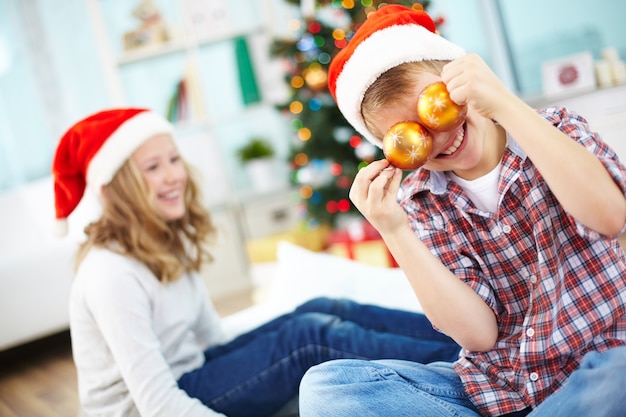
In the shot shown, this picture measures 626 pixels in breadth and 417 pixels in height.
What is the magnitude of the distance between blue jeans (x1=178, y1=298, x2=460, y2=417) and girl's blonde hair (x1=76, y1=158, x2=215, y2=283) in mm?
281

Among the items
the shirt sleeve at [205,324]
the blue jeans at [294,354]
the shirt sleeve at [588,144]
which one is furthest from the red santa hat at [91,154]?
the shirt sleeve at [588,144]

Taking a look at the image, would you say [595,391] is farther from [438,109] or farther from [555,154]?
[438,109]

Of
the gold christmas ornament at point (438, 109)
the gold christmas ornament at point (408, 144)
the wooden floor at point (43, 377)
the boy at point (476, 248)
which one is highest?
the gold christmas ornament at point (438, 109)

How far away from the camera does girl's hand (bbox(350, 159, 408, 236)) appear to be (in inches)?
43.1

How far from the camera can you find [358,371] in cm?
114

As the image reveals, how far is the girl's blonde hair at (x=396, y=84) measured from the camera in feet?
3.64

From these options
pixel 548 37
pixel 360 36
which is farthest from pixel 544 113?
pixel 548 37

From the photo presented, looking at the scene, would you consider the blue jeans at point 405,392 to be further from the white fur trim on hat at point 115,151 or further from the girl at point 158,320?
the white fur trim on hat at point 115,151

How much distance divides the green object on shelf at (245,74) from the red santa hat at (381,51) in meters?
3.07

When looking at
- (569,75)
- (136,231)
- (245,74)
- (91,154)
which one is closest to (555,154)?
(136,231)

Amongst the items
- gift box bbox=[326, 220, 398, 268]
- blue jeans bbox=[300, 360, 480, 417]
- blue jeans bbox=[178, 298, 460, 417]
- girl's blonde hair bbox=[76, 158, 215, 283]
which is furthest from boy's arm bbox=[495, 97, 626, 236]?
gift box bbox=[326, 220, 398, 268]

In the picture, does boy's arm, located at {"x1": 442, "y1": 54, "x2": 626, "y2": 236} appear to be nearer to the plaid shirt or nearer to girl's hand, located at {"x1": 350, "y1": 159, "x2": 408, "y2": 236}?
the plaid shirt

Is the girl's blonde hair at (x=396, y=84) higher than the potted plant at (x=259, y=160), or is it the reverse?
the girl's blonde hair at (x=396, y=84)

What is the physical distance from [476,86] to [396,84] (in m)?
0.18
